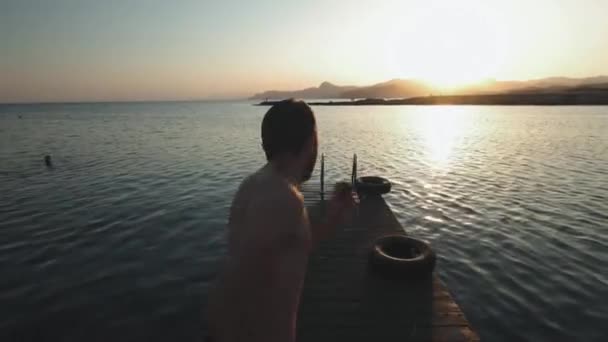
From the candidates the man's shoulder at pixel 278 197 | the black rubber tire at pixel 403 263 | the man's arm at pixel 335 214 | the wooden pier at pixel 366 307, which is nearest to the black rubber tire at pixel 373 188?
the wooden pier at pixel 366 307

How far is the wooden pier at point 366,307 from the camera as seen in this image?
6.13 metres

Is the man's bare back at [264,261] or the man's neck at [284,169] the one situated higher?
the man's neck at [284,169]

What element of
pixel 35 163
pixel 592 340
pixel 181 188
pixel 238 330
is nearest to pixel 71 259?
pixel 181 188

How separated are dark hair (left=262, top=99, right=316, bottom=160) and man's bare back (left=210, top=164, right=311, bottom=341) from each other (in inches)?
Answer: 6.5

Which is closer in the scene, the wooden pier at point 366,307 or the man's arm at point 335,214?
the man's arm at point 335,214

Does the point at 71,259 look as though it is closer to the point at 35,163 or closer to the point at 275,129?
the point at 275,129

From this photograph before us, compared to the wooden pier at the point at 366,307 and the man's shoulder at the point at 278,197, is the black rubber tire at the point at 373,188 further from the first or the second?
the man's shoulder at the point at 278,197

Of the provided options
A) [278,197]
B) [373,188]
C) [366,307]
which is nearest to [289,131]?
[278,197]

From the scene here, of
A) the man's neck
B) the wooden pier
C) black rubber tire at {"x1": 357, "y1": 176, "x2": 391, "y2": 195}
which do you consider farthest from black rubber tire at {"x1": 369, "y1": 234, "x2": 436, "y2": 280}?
black rubber tire at {"x1": 357, "y1": 176, "x2": 391, "y2": 195}

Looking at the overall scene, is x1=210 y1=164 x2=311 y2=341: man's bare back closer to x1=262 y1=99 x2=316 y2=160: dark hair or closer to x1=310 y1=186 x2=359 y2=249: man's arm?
x1=262 y1=99 x2=316 y2=160: dark hair

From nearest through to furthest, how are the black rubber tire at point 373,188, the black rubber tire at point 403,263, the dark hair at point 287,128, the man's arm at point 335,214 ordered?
the dark hair at point 287,128 → the man's arm at point 335,214 → the black rubber tire at point 403,263 → the black rubber tire at point 373,188

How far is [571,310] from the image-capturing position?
336 inches

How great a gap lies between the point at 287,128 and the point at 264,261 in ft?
2.97

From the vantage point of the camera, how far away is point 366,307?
691cm
